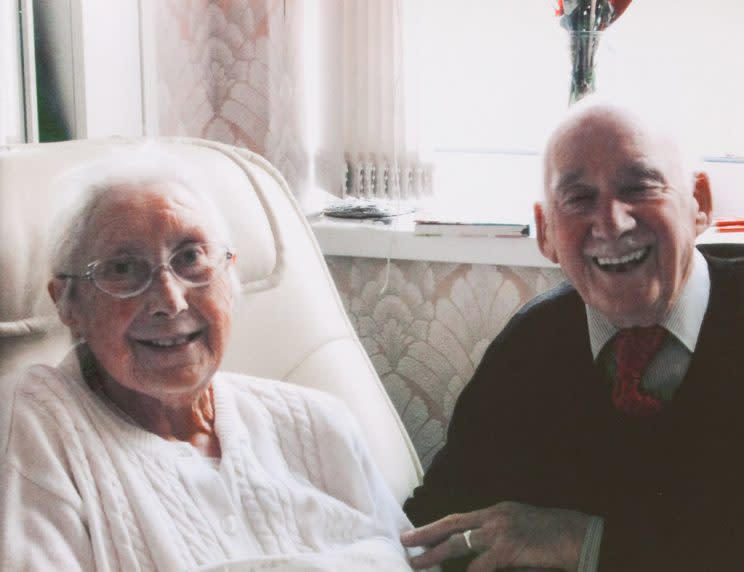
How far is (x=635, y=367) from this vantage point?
1056 millimetres

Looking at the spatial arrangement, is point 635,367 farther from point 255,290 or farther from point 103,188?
point 103,188

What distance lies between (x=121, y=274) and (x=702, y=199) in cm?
61

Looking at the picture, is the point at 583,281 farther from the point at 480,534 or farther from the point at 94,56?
the point at 94,56

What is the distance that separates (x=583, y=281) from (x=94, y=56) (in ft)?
2.19

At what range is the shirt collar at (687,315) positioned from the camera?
3.43 feet

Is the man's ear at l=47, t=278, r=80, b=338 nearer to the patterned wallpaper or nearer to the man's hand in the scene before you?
the man's hand

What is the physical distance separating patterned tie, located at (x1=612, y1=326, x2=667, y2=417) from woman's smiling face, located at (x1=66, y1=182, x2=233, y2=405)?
0.44 m

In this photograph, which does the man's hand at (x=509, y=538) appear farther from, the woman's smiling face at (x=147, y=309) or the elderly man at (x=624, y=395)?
the woman's smiling face at (x=147, y=309)

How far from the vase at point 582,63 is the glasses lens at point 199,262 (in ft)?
3.06

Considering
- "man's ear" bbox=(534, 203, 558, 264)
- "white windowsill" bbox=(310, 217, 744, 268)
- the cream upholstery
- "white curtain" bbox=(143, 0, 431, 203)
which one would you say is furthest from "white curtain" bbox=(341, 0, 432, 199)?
"man's ear" bbox=(534, 203, 558, 264)

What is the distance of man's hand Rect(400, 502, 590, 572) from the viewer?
106 cm

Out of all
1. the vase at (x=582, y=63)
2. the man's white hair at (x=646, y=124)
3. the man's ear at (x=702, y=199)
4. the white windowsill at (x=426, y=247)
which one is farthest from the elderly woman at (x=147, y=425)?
the vase at (x=582, y=63)

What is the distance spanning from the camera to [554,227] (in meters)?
1.07

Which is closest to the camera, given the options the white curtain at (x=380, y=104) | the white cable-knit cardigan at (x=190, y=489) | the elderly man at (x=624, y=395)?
the white cable-knit cardigan at (x=190, y=489)
